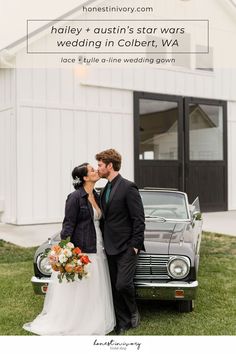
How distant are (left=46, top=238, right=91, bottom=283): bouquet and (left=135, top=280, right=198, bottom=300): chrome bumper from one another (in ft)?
2.11

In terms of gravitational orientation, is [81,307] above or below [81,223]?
below

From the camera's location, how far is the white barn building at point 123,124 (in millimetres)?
11312

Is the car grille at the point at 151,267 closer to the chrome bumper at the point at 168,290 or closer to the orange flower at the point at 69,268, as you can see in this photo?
the chrome bumper at the point at 168,290

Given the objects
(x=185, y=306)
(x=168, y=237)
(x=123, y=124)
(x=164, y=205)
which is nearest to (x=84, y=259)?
(x=168, y=237)

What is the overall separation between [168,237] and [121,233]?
0.80 m

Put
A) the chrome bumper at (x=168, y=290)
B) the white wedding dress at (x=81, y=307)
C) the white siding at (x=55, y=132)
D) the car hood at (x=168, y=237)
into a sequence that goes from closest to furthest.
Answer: the white wedding dress at (x=81, y=307) → the chrome bumper at (x=168, y=290) → the car hood at (x=168, y=237) → the white siding at (x=55, y=132)

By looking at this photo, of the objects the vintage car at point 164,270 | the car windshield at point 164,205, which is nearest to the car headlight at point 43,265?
the vintage car at point 164,270

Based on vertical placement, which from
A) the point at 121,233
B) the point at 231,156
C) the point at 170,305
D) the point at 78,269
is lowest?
the point at 170,305

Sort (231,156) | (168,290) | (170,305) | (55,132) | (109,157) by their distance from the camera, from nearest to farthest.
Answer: (109,157)
(168,290)
(170,305)
(55,132)
(231,156)

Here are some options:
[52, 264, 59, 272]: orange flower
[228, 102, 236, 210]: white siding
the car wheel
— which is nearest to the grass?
the car wheel

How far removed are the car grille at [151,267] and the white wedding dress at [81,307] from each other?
1.20 ft

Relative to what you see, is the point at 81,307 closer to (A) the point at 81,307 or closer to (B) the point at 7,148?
(A) the point at 81,307

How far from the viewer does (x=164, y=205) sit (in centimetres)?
618

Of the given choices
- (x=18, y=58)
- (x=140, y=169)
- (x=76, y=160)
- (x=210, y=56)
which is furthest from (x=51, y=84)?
(x=210, y=56)
